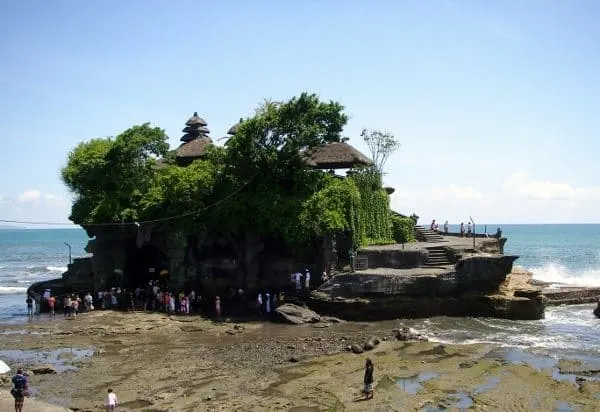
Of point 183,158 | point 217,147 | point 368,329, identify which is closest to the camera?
point 368,329

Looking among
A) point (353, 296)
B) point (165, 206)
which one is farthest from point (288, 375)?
point (165, 206)

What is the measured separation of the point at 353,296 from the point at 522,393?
14804mm

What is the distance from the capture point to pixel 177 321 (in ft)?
110

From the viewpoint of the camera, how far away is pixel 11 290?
5647 cm

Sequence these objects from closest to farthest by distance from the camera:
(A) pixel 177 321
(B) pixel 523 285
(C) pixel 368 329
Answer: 1. (C) pixel 368 329
2. (A) pixel 177 321
3. (B) pixel 523 285

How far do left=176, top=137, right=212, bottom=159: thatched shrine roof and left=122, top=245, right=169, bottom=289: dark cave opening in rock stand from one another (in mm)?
7581

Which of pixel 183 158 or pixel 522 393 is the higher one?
pixel 183 158

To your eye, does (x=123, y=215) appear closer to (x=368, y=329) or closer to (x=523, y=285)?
(x=368, y=329)

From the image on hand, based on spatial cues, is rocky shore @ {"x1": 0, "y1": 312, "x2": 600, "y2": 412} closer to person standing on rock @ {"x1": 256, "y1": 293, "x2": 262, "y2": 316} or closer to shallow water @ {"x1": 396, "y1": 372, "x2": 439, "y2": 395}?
shallow water @ {"x1": 396, "y1": 372, "x2": 439, "y2": 395}

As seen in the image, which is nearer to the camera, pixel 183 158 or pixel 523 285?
pixel 523 285

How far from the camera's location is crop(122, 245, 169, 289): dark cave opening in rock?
138 feet

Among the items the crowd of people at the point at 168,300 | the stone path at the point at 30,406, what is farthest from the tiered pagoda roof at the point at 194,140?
the stone path at the point at 30,406

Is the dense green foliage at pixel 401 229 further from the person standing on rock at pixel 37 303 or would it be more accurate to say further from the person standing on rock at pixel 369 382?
the person standing on rock at pixel 37 303

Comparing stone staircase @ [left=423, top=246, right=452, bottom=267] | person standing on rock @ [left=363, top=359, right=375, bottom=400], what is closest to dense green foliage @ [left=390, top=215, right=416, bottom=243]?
stone staircase @ [left=423, top=246, right=452, bottom=267]
